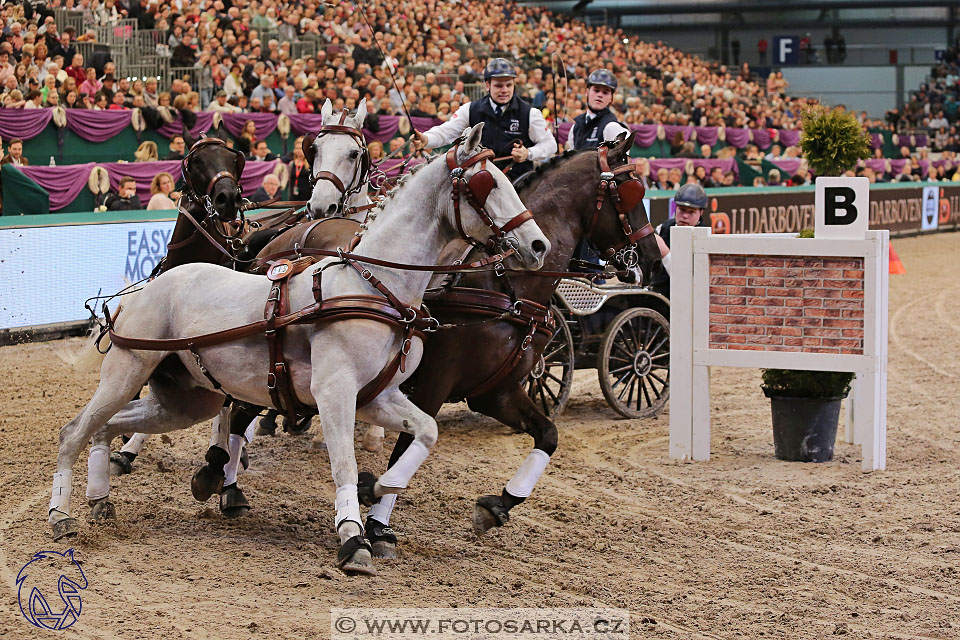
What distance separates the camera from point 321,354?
542cm

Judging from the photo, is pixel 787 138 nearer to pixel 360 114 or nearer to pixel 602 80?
pixel 602 80

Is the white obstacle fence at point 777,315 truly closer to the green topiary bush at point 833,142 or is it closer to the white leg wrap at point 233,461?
the green topiary bush at point 833,142

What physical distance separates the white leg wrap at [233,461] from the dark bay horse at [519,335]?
36.4 inches

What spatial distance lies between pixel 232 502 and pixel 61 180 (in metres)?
8.77

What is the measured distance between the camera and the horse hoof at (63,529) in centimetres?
585

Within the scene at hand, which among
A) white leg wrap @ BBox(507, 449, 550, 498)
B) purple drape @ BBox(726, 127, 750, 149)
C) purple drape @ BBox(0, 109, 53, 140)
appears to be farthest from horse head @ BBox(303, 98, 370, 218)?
purple drape @ BBox(726, 127, 750, 149)

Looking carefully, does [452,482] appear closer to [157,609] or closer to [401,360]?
[401,360]

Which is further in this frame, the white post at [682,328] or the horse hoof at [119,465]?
the white post at [682,328]

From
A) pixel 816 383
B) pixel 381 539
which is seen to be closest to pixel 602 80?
pixel 816 383

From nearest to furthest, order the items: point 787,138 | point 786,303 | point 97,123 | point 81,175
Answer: point 786,303
point 81,175
point 97,123
point 787,138

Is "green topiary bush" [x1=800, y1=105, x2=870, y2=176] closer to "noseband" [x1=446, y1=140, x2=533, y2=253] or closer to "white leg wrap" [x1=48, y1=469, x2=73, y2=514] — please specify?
"noseband" [x1=446, y1=140, x2=533, y2=253]

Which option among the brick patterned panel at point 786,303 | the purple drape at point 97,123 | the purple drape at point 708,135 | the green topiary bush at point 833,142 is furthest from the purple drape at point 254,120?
the purple drape at point 708,135

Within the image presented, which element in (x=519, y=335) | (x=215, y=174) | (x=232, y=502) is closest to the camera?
(x=519, y=335)

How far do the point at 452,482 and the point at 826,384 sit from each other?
2.70m
